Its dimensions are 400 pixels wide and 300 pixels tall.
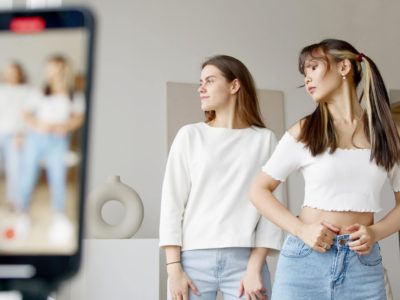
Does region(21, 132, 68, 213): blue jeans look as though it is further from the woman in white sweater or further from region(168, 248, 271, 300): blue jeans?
region(168, 248, 271, 300): blue jeans

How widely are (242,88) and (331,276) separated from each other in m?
0.66

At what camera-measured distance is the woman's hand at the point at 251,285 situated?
1603mm

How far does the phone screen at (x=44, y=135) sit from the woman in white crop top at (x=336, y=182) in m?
1.25

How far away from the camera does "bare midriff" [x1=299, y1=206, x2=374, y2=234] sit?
151cm

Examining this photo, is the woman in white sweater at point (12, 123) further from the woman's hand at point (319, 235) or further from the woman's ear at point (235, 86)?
the woman's ear at point (235, 86)

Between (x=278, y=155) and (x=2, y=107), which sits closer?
(x=2, y=107)

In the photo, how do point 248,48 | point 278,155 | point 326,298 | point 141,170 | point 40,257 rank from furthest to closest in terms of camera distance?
point 248,48
point 141,170
point 278,155
point 326,298
point 40,257

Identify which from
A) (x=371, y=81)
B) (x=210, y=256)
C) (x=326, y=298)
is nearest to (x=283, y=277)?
(x=326, y=298)

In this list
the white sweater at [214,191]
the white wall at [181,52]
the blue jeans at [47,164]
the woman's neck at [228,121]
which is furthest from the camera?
the white wall at [181,52]

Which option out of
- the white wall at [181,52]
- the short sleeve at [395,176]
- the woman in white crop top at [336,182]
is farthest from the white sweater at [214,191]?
the white wall at [181,52]

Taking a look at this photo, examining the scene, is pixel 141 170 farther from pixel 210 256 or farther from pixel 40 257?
pixel 40 257

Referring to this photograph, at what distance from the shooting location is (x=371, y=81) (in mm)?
1683

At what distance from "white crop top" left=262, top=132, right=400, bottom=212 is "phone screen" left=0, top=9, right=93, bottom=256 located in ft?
4.34

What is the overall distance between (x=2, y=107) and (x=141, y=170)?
3.40 meters
